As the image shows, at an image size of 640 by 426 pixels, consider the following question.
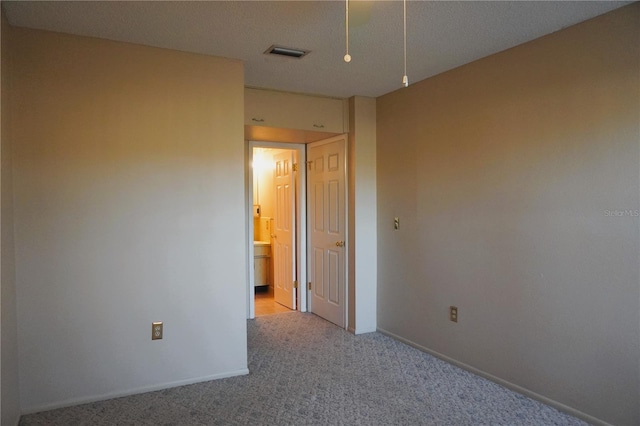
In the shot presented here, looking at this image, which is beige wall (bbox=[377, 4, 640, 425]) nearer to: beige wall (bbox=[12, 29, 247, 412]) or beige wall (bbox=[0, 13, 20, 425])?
beige wall (bbox=[12, 29, 247, 412])

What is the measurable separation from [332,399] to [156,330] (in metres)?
1.28

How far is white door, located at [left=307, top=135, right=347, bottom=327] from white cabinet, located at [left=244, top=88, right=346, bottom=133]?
0.24 metres

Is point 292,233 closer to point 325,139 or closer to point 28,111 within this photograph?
point 325,139

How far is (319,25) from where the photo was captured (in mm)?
2627

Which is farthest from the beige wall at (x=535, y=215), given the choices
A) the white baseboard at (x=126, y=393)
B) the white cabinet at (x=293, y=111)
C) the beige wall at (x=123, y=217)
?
the white baseboard at (x=126, y=393)

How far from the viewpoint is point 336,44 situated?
9.60 feet

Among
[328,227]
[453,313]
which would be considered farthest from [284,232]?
[453,313]

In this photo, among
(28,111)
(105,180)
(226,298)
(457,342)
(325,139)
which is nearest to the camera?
(28,111)

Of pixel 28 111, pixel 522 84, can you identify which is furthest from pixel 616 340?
pixel 28 111

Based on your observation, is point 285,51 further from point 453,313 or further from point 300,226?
point 300,226

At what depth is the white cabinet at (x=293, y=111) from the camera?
4035 millimetres

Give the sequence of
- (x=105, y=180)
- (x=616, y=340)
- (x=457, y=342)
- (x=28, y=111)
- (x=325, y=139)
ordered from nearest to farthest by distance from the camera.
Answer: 1. (x=616, y=340)
2. (x=28, y=111)
3. (x=105, y=180)
4. (x=457, y=342)
5. (x=325, y=139)

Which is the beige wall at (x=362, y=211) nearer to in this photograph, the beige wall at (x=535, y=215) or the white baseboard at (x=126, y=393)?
the beige wall at (x=535, y=215)

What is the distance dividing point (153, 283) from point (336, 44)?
6.64ft
